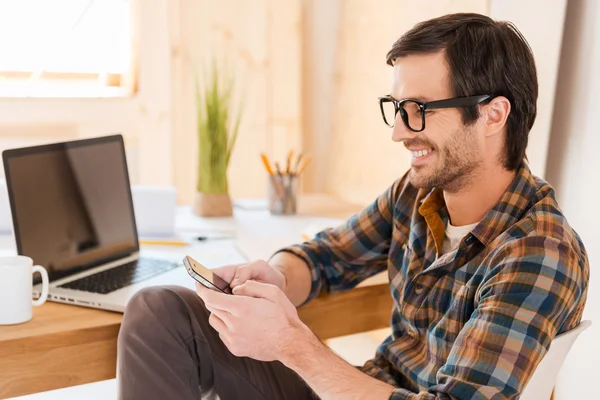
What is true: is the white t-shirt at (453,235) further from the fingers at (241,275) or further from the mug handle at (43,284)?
the mug handle at (43,284)

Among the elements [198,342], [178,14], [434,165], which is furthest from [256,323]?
[178,14]

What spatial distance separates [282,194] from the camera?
7.23 feet

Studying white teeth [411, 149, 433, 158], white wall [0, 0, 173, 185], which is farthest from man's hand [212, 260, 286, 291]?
white wall [0, 0, 173, 185]

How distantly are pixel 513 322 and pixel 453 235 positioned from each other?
1.05ft

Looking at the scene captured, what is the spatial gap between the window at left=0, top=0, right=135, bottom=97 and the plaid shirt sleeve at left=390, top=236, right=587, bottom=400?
2.05 meters

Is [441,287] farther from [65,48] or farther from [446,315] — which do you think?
[65,48]

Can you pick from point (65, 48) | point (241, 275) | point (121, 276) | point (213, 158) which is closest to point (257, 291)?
point (241, 275)

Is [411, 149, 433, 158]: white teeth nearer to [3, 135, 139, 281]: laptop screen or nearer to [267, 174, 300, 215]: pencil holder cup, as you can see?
[3, 135, 139, 281]: laptop screen

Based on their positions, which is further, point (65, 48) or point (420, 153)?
point (65, 48)

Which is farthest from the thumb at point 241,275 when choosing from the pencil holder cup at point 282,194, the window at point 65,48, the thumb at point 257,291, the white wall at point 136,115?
the window at point 65,48

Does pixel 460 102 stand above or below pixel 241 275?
above

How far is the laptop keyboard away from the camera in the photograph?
4.65ft

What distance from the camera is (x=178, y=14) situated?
271cm

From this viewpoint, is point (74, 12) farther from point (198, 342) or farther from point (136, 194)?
point (198, 342)
